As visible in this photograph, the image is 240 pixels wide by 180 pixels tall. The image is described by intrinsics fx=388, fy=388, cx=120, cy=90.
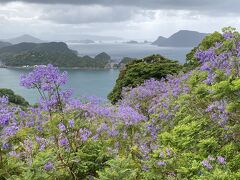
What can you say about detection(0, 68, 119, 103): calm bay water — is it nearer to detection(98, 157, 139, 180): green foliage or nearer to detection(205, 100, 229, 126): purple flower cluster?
detection(205, 100, 229, 126): purple flower cluster

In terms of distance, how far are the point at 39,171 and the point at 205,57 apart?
6.79m

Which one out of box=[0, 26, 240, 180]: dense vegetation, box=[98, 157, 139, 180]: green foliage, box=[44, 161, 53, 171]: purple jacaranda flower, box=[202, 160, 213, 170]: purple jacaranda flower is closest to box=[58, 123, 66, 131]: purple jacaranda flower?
box=[0, 26, 240, 180]: dense vegetation

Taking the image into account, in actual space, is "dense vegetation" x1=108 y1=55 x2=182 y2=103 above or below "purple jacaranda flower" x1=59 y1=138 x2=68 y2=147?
below

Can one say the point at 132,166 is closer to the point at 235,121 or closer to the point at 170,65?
the point at 235,121

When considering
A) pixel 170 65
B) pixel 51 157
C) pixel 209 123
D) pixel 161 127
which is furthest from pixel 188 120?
pixel 170 65

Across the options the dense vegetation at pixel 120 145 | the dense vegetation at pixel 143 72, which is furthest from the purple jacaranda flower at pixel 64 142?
the dense vegetation at pixel 143 72

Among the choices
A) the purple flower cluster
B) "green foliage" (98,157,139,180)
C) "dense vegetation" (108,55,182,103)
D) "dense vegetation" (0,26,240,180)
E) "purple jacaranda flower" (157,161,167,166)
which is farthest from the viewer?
"dense vegetation" (108,55,182,103)

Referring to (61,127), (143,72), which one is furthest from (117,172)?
(143,72)

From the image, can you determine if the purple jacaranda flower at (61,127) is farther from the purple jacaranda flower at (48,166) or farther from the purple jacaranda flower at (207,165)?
the purple jacaranda flower at (207,165)

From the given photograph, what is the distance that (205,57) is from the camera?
37.5 ft

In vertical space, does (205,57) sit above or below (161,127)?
above

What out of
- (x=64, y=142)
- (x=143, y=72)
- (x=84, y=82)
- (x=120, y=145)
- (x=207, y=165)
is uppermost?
(x=64, y=142)

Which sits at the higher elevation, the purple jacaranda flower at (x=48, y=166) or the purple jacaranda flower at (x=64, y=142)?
the purple jacaranda flower at (x=64, y=142)

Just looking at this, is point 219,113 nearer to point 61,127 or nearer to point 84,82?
point 61,127
